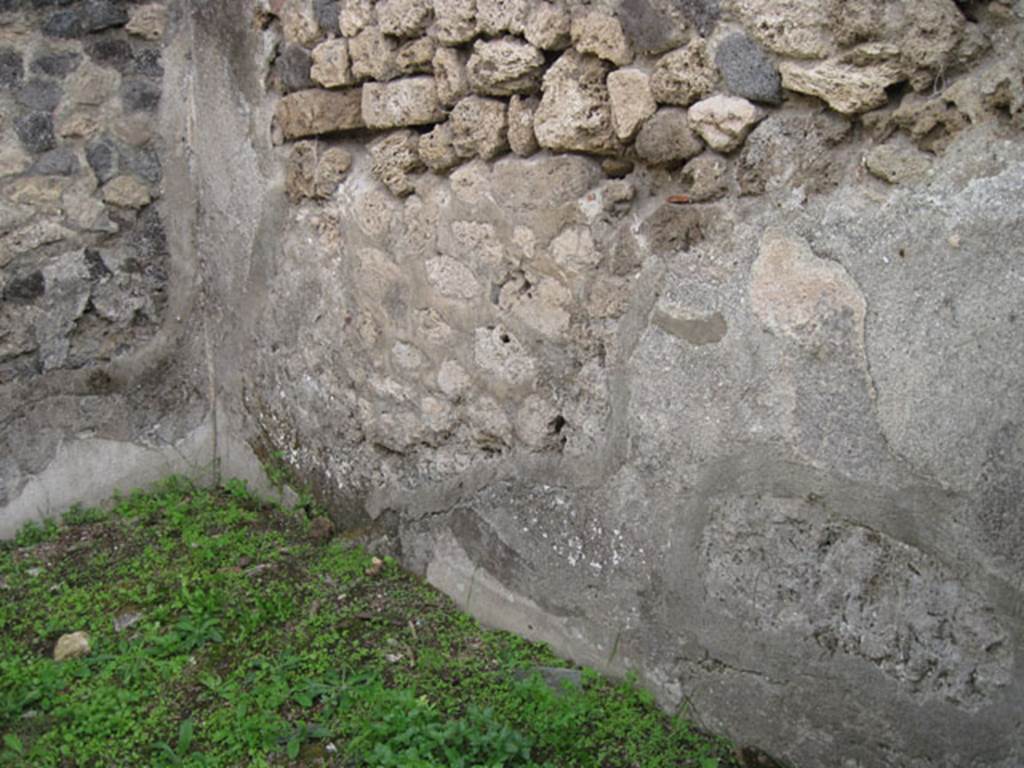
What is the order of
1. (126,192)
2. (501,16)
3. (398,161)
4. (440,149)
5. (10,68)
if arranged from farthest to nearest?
1. (126,192)
2. (10,68)
3. (398,161)
4. (440,149)
5. (501,16)

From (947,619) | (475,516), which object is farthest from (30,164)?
(947,619)

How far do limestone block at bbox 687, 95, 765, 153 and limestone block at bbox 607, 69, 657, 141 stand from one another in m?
0.11

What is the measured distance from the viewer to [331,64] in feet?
9.75

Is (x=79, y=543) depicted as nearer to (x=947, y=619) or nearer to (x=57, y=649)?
(x=57, y=649)

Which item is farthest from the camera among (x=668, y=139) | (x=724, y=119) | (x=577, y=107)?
(x=577, y=107)

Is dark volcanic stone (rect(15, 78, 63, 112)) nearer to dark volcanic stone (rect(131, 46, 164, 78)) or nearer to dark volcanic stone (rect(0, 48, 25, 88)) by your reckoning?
dark volcanic stone (rect(0, 48, 25, 88))

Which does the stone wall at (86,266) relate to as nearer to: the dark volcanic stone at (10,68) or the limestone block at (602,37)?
the dark volcanic stone at (10,68)

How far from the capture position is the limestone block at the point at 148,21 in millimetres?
3436

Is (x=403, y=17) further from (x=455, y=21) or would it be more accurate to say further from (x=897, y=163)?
(x=897, y=163)

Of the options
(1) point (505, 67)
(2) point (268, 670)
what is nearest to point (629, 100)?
(1) point (505, 67)

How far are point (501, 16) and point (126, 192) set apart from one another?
62.7 inches

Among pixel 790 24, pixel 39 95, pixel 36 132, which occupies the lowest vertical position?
pixel 36 132

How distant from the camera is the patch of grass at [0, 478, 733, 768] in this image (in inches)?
88.9

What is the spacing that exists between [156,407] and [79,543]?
1.71 ft
